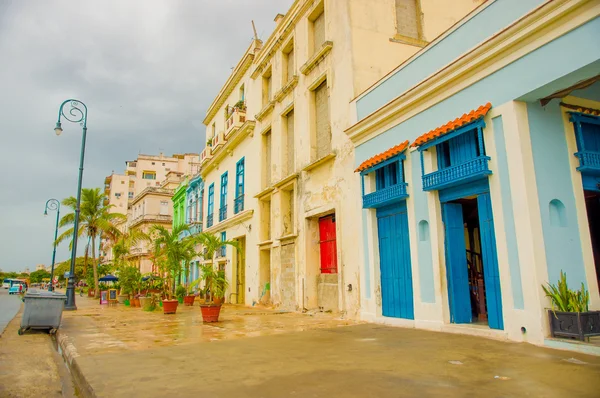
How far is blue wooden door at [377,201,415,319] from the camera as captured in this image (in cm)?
945

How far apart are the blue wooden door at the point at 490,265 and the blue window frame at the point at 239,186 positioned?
1405 centimetres

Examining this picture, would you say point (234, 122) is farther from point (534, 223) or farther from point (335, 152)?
point (534, 223)

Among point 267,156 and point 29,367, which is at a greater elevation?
point 267,156

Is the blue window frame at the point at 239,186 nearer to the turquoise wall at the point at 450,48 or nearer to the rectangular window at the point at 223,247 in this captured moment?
the rectangular window at the point at 223,247

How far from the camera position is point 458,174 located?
305 inches

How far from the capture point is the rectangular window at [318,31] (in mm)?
14557

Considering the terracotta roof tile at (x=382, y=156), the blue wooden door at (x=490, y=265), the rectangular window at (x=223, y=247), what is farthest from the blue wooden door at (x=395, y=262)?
the rectangular window at (x=223, y=247)

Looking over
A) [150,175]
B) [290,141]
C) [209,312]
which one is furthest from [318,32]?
[150,175]

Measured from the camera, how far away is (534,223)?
257 inches

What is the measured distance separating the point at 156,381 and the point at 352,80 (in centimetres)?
984

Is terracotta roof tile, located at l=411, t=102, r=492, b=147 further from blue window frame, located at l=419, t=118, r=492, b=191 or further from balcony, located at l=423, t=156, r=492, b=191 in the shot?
balcony, located at l=423, t=156, r=492, b=191

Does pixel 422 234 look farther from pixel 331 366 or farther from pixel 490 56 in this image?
pixel 331 366

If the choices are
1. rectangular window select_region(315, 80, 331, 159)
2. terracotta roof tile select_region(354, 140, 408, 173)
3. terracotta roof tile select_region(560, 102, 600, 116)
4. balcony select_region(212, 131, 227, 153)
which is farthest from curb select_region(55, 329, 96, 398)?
balcony select_region(212, 131, 227, 153)

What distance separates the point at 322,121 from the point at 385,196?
5.18 m
